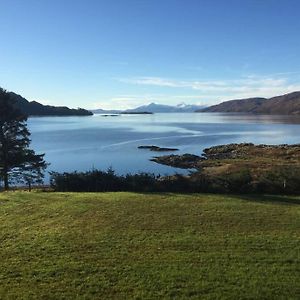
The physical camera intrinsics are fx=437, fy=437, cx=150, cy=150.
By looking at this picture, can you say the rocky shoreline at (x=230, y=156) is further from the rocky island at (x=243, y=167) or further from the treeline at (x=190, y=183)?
the treeline at (x=190, y=183)

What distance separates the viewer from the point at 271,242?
15.3m

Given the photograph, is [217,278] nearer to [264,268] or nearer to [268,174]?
[264,268]

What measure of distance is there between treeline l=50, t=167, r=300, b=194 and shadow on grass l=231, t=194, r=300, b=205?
4.49ft

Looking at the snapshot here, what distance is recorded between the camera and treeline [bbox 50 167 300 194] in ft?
84.3

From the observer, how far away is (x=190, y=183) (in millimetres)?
26328

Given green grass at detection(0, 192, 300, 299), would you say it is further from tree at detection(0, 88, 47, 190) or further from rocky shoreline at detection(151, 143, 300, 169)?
rocky shoreline at detection(151, 143, 300, 169)

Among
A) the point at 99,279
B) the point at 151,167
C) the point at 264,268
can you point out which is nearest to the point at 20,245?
the point at 99,279

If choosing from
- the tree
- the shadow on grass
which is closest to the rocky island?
the shadow on grass

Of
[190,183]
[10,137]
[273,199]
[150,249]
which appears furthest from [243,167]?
[150,249]

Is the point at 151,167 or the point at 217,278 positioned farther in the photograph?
the point at 151,167

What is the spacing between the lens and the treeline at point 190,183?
25688mm

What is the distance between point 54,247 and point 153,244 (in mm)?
3424

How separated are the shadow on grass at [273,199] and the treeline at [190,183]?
1.37 metres

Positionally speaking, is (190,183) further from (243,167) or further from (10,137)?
(243,167)
